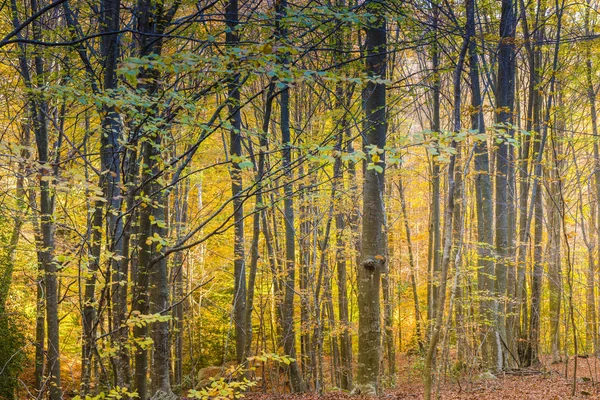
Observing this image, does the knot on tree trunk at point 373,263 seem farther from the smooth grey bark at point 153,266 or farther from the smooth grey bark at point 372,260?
the smooth grey bark at point 153,266

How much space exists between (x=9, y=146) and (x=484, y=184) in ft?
32.0

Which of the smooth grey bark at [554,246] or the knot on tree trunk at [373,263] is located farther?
the smooth grey bark at [554,246]

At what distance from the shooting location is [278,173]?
756cm

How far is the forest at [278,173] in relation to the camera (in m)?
3.73

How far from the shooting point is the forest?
373 cm

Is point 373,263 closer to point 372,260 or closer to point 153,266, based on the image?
point 372,260

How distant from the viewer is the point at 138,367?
5.41 meters

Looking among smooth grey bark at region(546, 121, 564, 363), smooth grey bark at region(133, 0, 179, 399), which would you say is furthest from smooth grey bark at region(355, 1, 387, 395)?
smooth grey bark at region(546, 121, 564, 363)

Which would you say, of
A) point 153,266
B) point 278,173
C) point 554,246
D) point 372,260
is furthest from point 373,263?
point 554,246

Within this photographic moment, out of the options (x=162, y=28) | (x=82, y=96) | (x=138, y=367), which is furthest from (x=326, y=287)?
(x=82, y=96)

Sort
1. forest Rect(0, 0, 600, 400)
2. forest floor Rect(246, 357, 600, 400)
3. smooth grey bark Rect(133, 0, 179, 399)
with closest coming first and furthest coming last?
forest Rect(0, 0, 600, 400) → smooth grey bark Rect(133, 0, 179, 399) → forest floor Rect(246, 357, 600, 400)

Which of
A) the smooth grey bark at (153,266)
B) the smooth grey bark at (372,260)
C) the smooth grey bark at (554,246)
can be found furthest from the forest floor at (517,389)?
the smooth grey bark at (153,266)

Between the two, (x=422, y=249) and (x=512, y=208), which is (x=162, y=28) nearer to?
(x=512, y=208)

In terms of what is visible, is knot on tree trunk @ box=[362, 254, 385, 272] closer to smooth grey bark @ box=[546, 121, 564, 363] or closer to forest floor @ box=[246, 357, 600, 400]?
forest floor @ box=[246, 357, 600, 400]
